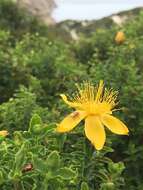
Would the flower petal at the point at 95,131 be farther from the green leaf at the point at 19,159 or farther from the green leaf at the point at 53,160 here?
the green leaf at the point at 19,159

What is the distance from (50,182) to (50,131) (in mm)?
351

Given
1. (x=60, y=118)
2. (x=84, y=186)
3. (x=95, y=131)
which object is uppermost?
(x=60, y=118)

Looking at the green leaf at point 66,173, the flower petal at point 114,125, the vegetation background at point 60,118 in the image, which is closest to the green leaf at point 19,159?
the vegetation background at point 60,118

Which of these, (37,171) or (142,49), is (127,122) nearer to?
(142,49)

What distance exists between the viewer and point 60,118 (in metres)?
4.11

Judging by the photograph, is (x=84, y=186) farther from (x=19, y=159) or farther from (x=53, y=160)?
(x=19, y=159)

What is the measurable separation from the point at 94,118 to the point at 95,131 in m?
0.06

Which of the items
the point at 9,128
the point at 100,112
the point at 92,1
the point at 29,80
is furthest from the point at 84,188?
the point at 92,1

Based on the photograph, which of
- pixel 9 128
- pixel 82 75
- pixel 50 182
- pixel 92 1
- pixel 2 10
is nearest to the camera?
pixel 50 182

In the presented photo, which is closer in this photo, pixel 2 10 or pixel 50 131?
pixel 50 131

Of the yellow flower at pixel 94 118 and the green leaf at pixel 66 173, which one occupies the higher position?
the yellow flower at pixel 94 118

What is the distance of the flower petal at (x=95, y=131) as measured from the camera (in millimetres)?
2523

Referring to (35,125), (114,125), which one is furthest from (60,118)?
(114,125)

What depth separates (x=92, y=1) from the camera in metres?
14.9
